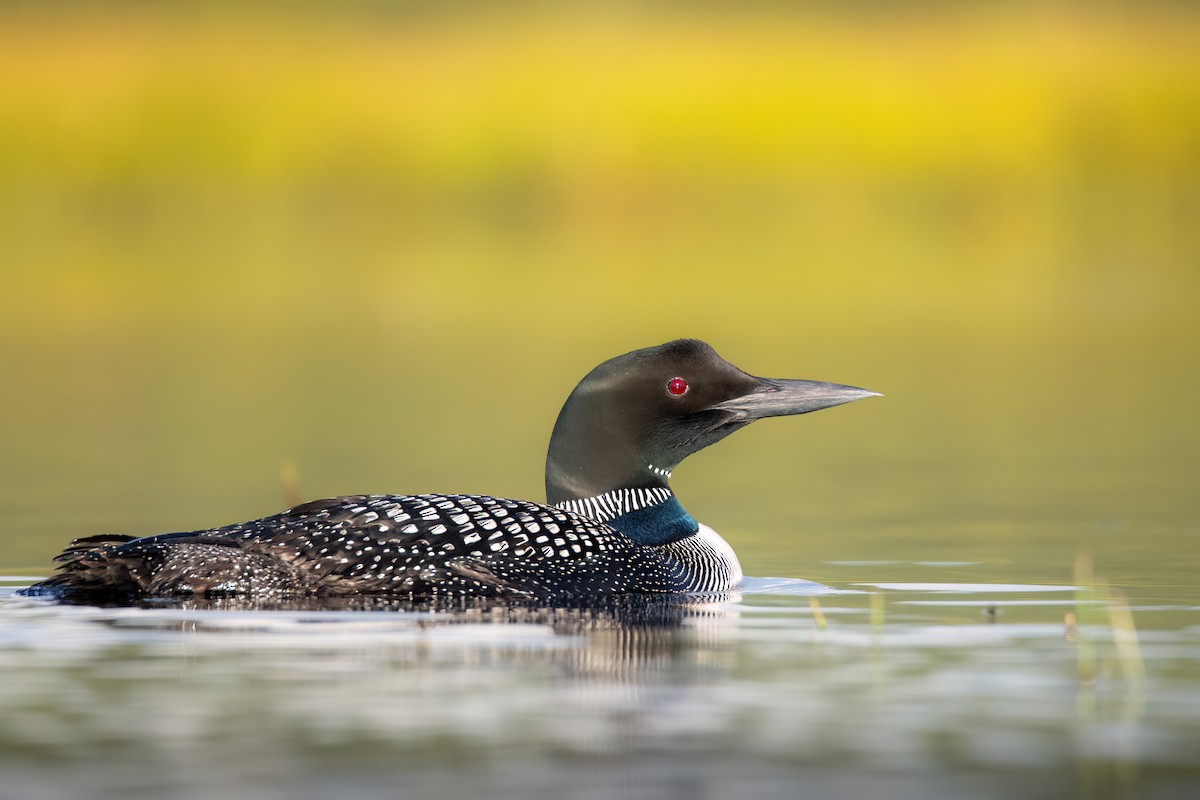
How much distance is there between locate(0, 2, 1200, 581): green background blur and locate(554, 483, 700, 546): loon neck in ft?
2.00

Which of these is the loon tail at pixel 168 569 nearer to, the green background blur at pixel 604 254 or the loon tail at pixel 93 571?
the loon tail at pixel 93 571

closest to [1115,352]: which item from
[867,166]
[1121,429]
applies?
[1121,429]

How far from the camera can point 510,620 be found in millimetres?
6512

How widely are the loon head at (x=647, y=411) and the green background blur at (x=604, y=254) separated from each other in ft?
2.19

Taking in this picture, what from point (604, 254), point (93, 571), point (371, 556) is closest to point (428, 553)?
point (371, 556)

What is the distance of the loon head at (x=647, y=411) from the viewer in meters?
7.86

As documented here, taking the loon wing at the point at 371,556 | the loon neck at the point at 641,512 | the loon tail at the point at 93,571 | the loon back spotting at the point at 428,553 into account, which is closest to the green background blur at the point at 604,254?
the loon neck at the point at 641,512

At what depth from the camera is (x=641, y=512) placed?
7.87 metres

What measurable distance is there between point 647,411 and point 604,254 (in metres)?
40.0

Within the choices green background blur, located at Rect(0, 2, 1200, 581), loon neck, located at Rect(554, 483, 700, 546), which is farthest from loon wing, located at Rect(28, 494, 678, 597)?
green background blur, located at Rect(0, 2, 1200, 581)

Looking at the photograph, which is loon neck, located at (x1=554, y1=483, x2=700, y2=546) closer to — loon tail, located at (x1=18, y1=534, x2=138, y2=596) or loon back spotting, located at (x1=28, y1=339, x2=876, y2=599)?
loon back spotting, located at (x1=28, y1=339, x2=876, y2=599)

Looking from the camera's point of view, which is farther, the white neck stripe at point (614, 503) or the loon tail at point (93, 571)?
the white neck stripe at point (614, 503)

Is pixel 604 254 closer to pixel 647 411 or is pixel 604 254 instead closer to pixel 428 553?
pixel 647 411

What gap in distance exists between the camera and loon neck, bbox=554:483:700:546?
777 cm
